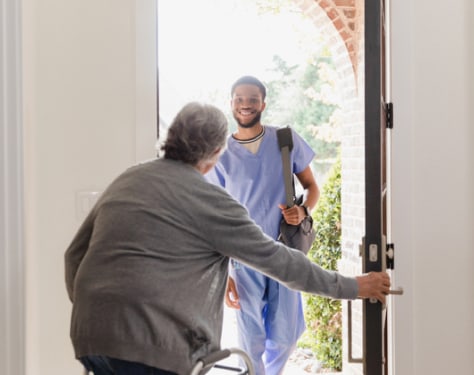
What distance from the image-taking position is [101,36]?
2350mm

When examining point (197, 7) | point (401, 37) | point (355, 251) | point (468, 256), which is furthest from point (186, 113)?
point (197, 7)

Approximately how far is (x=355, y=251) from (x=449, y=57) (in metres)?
1.74

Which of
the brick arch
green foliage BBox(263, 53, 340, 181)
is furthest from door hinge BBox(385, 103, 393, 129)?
green foliage BBox(263, 53, 340, 181)

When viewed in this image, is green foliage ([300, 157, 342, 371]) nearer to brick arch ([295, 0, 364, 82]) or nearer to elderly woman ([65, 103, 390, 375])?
brick arch ([295, 0, 364, 82])

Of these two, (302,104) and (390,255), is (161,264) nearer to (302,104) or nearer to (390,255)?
(390,255)

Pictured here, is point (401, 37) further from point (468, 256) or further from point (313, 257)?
point (313, 257)

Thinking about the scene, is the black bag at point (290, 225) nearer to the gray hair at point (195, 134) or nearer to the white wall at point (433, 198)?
the white wall at point (433, 198)

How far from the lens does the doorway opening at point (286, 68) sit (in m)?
3.94

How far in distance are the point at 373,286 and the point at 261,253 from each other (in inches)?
14.1

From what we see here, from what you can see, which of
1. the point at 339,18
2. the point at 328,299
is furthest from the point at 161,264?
the point at 328,299

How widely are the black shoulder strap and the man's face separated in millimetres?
137

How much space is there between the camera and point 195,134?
5.80ft

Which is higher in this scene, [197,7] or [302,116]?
[197,7]

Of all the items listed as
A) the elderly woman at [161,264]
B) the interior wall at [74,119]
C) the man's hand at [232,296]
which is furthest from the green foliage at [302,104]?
the elderly woman at [161,264]
